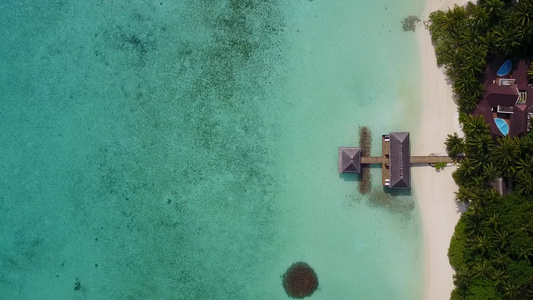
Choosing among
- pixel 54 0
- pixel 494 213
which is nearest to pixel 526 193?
pixel 494 213

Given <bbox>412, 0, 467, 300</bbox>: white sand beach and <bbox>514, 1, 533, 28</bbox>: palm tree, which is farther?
<bbox>412, 0, 467, 300</bbox>: white sand beach

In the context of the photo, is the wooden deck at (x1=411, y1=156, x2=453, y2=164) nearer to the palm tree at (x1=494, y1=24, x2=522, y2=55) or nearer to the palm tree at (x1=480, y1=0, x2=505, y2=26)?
the palm tree at (x1=494, y1=24, x2=522, y2=55)

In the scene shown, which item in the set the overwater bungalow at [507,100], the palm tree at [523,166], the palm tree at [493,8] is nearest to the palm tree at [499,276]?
the palm tree at [523,166]

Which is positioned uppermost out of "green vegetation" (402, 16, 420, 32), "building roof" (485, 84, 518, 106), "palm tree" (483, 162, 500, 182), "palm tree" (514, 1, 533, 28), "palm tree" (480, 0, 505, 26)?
"green vegetation" (402, 16, 420, 32)

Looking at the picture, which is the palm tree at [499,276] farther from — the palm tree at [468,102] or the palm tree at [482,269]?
the palm tree at [468,102]

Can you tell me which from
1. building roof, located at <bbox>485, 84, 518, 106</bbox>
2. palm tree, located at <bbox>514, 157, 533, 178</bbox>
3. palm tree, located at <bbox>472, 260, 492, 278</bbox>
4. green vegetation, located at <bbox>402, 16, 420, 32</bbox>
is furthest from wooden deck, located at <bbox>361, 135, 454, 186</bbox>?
green vegetation, located at <bbox>402, 16, 420, 32</bbox>

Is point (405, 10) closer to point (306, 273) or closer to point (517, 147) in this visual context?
point (517, 147)
